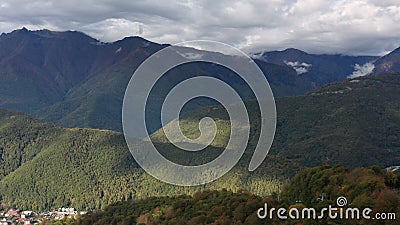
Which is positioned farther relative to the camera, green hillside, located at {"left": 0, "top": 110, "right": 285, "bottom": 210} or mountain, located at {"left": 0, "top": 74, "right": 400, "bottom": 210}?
mountain, located at {"left": 0, "top": 74, "right": 400, "bottom": 210}

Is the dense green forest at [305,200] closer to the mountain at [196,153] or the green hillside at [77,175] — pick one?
the mountain at [196,153]

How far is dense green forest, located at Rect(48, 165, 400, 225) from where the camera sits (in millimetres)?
29094

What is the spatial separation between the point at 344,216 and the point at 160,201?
34.5 metres

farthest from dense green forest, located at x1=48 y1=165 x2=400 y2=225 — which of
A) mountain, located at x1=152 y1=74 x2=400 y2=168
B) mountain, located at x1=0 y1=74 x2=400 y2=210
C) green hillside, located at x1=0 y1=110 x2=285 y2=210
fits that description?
mountain, located at x1=152 y1=74 x2=400 y2=168

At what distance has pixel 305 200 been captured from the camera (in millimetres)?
37250

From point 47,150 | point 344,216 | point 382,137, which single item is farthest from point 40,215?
point 382,137

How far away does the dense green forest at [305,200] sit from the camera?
29.1 m

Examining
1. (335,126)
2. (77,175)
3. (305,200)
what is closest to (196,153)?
(77,175)

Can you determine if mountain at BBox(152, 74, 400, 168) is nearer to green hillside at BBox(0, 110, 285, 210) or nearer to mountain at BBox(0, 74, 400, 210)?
mountain at BBox(0, 74, 400, 210)

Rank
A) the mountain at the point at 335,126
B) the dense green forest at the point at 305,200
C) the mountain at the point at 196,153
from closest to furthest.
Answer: the dense green forest at the point at 305,200, the mountain at the point at 196,153, the mountain at the point at 335,126

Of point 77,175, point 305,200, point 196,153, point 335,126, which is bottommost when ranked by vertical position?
point 77,175

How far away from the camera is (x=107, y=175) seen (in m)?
119

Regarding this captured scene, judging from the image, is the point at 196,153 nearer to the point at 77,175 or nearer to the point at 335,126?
the point at 77,175

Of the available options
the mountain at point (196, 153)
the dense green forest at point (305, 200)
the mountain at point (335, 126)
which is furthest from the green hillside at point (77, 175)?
the dense green forest at point (305, 200)
